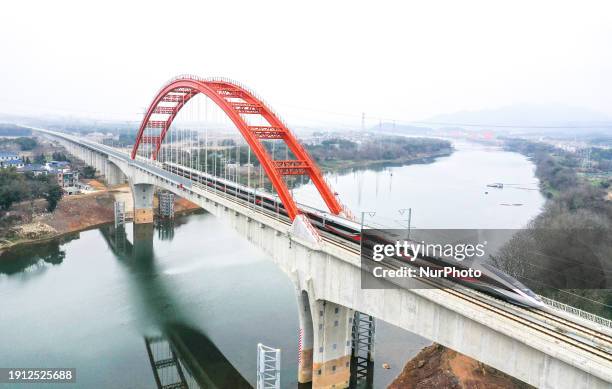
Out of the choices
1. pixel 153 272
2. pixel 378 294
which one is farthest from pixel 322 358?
pixel 153 272

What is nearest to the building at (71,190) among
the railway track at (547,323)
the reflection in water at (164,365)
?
the reflection in water at (164,365)

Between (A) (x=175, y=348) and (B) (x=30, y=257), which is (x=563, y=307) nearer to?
(A) (x=175, y=348)

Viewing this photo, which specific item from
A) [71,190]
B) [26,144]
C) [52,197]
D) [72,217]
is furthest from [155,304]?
[26,144]

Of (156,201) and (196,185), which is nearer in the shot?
(196,185)

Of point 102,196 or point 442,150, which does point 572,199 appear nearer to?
point 102,196

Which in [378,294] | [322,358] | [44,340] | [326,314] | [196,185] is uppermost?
[196,185]

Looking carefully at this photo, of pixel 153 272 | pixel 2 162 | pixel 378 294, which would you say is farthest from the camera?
pixel 2 162

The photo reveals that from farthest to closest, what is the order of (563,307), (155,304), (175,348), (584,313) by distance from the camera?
(155,304), (175,348), (563,307), (584,313)
